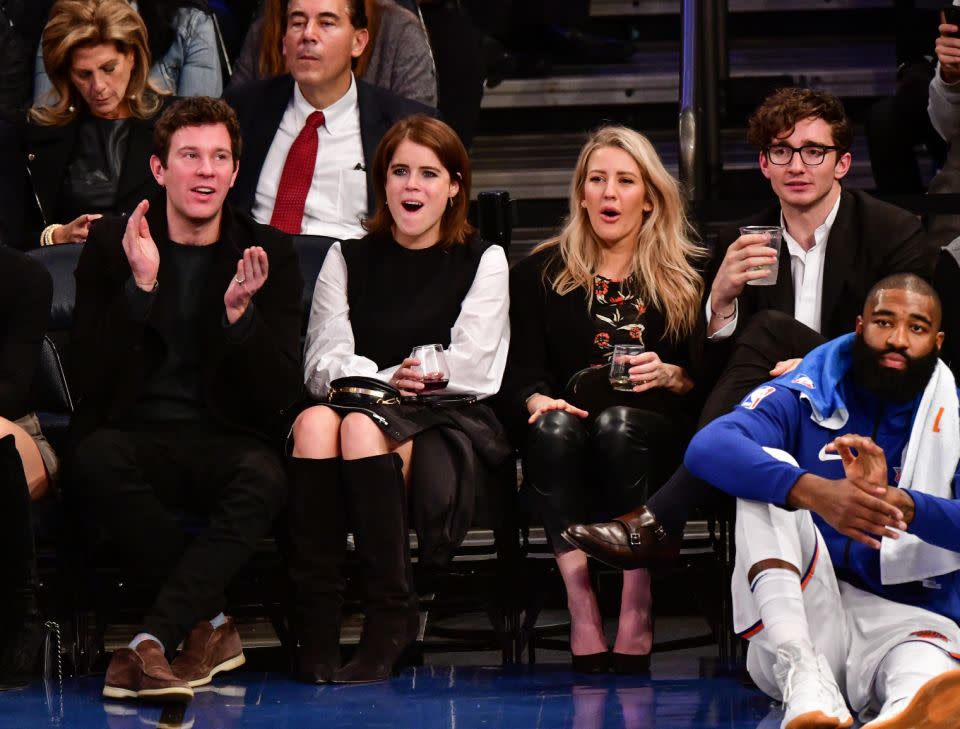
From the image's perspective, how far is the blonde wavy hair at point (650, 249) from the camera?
453 centimetres

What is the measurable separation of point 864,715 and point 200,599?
1.59 metres

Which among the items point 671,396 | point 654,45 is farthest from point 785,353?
point 654,45

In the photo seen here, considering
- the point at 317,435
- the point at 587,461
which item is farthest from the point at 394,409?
the point at 587,461

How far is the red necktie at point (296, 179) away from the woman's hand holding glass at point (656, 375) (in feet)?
4.29

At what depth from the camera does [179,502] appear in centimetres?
428

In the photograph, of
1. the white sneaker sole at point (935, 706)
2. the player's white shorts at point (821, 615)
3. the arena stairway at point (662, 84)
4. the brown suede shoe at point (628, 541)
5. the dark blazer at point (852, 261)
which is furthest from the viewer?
the arena stairway at point (662, 84)

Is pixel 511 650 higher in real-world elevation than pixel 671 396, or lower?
lower

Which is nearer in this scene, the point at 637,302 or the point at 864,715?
the point at 864,715

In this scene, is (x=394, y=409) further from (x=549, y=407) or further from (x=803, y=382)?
(x=803, y=382)

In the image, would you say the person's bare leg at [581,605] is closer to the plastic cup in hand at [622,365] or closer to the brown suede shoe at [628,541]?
the brown suede shoe at [628,541]

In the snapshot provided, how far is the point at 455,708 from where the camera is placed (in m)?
3.84

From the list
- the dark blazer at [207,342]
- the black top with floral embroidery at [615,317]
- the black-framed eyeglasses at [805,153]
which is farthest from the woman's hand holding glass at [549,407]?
the black-framed eyeglasses at [805,153]

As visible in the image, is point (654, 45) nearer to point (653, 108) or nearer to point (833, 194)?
point (653, 108)

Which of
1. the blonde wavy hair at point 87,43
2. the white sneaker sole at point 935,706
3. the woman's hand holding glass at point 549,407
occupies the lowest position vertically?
the white sneaker sole at point 935,706
